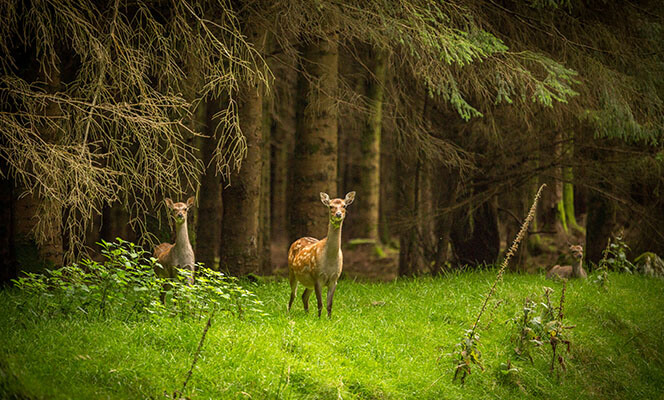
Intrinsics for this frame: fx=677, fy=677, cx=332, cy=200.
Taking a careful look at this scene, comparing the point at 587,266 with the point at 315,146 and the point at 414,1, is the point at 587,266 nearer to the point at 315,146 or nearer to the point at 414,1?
the point at 315,146

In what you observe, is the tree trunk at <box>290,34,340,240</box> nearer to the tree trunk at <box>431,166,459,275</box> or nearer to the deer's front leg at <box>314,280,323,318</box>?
the tree trunk at <box>431,166,459,275</box>

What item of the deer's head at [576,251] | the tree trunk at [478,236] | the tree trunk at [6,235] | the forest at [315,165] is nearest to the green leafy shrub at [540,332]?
the forest at [315,165]

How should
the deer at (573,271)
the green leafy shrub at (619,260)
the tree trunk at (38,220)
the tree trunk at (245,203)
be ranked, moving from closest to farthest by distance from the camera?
1. the tree trunk at (38,220)
2. the deer at (573,271)
3. the tree trunk at (245,203)
4. the green leafy shrub at (619,260)

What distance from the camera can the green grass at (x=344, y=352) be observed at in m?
5.88

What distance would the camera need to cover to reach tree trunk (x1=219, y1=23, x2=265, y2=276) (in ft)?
41.3

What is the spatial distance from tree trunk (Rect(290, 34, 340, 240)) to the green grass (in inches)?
95.7

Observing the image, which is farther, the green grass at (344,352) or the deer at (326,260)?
the deer at (326,260)

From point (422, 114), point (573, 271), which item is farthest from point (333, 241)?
point (422, 114)

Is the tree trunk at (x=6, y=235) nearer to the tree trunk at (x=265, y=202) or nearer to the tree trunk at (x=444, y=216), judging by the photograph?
the tree trunk at (x=265, y=202)

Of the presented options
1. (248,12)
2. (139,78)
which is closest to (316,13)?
(248,12)

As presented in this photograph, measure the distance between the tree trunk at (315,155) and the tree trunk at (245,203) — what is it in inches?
44.5

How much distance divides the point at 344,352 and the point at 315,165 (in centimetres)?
648

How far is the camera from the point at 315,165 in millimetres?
13555

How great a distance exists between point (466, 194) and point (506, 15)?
431 cm
